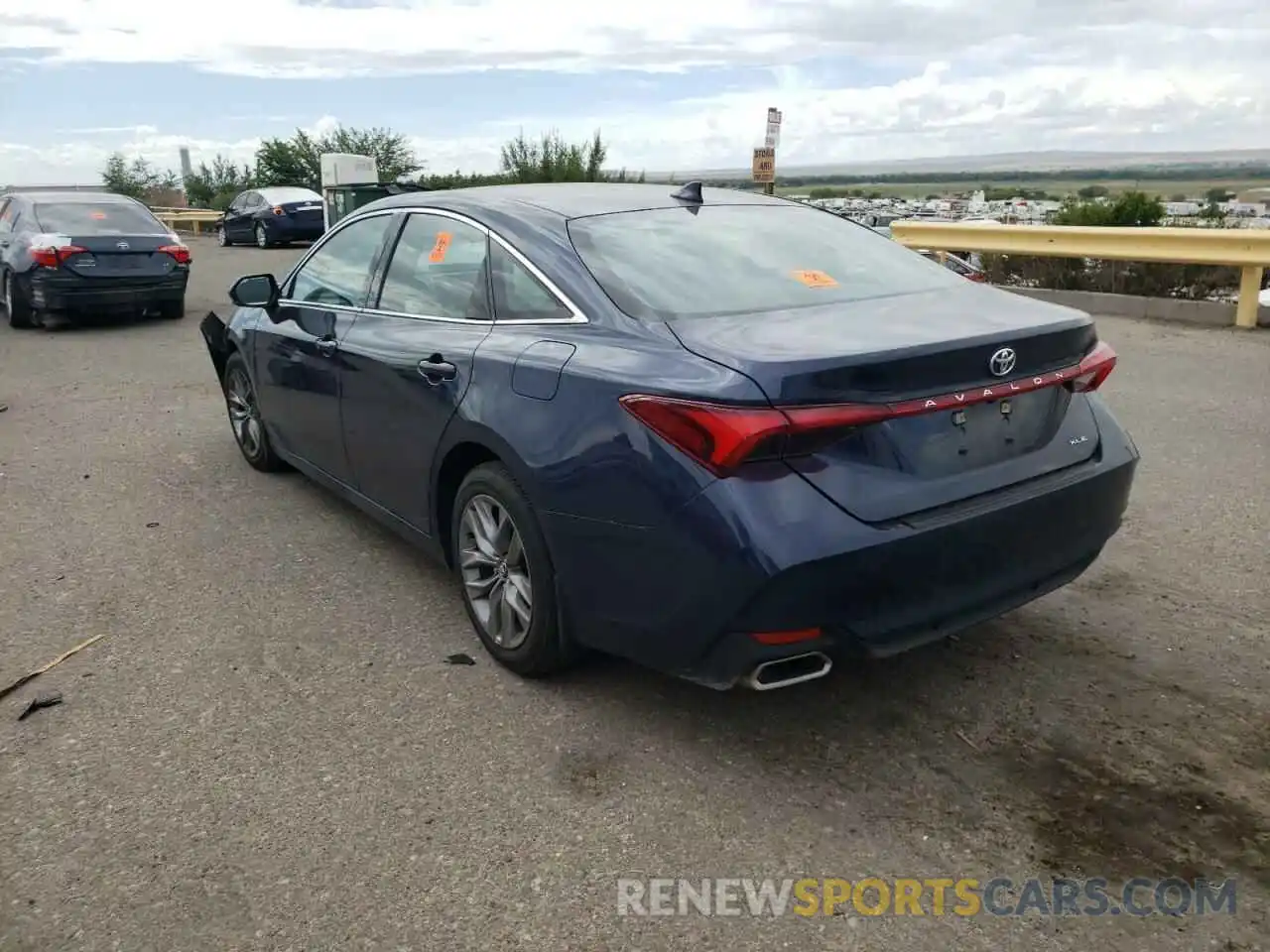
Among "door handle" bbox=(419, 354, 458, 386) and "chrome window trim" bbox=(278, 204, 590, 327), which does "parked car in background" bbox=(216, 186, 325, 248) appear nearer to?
"chrome window trim" bbox=(278, 204, 590, 327)

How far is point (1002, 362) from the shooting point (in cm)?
307

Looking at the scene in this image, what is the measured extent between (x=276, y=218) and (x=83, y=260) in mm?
13949

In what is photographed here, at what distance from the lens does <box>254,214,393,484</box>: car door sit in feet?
15.4

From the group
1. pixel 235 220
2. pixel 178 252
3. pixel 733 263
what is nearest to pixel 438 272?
pixel 733 263

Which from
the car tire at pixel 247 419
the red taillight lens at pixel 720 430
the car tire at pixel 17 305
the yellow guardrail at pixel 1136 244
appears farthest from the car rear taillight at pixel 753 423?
Result: the car tire at pixel 17 305

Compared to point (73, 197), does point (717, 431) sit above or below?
below

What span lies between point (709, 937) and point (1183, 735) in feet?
5.55

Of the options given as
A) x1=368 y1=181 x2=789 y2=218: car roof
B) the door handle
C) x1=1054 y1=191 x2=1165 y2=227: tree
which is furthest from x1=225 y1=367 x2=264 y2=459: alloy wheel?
x1=1054 y1=191 x2=1165 y2=227: tree

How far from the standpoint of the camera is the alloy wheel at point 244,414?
239 inches

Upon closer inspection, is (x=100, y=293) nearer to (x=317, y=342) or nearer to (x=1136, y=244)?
(x=317, y=342)

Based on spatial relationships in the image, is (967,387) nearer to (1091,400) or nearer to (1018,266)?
(1091,400)

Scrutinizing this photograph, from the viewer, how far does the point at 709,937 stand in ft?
8.14

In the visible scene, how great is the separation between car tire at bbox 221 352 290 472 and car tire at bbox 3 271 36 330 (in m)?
7.55

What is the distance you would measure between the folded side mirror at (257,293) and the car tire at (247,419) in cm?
52
